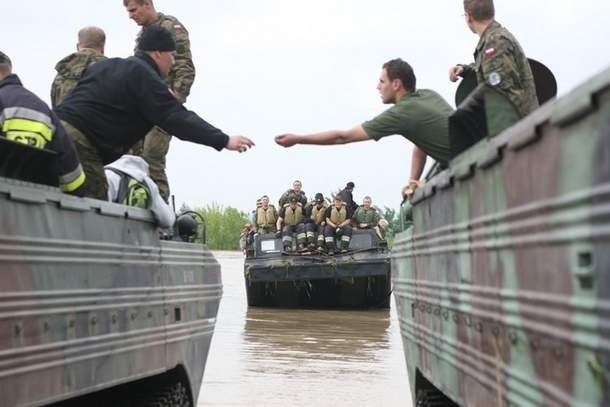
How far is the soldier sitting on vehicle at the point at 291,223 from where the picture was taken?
938 inches

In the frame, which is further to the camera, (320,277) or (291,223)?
(291,223)

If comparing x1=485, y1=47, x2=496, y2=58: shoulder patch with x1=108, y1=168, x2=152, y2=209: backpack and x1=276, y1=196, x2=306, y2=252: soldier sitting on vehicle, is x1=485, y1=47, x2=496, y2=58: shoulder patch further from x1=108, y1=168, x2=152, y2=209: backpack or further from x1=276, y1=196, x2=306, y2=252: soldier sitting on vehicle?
x1=276, y1=196, x2=306, y2=252: soldier sitting on vehicle

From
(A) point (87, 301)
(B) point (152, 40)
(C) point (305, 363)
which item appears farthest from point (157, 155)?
(C) point (305, 363)

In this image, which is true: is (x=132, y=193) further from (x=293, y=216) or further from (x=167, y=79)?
(x=293, y=216)

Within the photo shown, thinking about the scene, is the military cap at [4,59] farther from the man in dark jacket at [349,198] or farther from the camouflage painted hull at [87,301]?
the man in dark jacket at [349,198]

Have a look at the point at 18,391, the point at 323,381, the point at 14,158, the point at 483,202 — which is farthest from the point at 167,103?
the point at 323,381

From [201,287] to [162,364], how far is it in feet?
3.31

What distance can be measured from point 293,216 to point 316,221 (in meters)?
0.74

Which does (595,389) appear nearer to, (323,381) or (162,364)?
(162,364)

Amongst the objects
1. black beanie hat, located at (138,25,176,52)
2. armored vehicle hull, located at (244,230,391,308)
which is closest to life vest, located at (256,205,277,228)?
armored vehicle hull, located at (244,230,391,308)

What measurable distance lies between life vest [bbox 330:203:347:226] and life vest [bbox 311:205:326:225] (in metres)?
0.17

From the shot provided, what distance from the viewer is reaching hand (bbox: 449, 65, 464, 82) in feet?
18.7

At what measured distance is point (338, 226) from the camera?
24.1m

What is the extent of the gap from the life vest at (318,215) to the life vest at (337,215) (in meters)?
0.17
